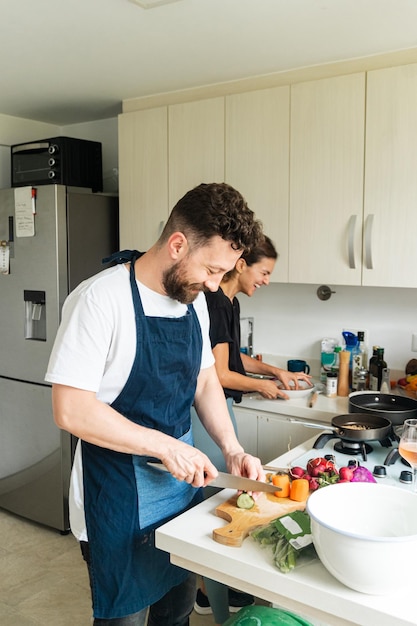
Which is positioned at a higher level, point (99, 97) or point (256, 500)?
point (99, 97)

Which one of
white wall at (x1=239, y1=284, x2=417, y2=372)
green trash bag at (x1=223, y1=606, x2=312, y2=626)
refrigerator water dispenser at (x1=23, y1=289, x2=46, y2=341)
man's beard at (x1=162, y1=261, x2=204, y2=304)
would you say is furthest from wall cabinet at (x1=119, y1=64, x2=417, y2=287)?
green trash bag at (x1=223, y1=606, x2=312, y2=626)

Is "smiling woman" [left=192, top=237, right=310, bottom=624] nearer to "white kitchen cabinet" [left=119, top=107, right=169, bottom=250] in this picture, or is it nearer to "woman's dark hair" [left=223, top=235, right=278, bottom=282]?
"woman's dark hair" [left=223, top=235, right=278, bottom=282]

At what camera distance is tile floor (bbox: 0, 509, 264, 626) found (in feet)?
8.65

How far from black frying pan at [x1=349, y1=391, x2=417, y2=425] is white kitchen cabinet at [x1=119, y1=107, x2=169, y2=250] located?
138 centimetres

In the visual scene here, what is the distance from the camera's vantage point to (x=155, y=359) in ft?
5.38

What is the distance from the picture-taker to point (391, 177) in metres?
2.58

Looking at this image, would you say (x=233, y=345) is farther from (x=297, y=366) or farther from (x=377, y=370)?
(x=377, y=370)

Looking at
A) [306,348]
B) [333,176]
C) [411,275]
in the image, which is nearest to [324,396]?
[306,348]

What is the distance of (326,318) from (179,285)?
173 centimetres

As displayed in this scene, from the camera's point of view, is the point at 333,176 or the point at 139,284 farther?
the point at 333,176

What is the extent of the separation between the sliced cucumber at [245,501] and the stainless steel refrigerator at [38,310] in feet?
6.35

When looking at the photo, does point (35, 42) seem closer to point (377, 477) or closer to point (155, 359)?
point (155, 359)

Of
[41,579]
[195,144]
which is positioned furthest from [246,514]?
[195,144]

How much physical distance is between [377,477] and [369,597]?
632 millimetres
